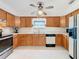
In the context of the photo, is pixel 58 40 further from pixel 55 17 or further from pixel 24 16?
pixel 24 16

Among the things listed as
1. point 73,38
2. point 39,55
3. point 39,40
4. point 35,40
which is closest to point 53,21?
point 39,40

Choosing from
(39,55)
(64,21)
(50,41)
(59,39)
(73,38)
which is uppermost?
(64,21)

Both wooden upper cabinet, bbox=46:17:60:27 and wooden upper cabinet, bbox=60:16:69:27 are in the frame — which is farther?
wooden upper cabinet, bbox=46:17:60:27

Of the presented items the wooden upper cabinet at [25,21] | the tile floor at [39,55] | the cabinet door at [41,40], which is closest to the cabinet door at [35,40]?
the cabinet door at [41,40]

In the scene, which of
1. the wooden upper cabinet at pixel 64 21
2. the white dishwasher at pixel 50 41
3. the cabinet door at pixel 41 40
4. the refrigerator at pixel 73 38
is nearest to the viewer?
the refrigerator at pixel 73 38

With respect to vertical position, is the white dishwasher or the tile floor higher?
the white dishwasher

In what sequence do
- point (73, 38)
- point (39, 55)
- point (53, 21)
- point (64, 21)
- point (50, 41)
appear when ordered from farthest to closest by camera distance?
point (53, 21), point (50, 41), point (64, 21), point (39, 55), point (73, 38)

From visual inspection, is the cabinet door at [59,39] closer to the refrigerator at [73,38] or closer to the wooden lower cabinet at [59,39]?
the wooden lower cabinet at [59,39]

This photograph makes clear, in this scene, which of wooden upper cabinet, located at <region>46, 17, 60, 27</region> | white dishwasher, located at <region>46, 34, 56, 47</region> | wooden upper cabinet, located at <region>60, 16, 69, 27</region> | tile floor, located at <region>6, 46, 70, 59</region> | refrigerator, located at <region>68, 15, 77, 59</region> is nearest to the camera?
refrigerator, located at <region>68, 15, 77, 59</region>

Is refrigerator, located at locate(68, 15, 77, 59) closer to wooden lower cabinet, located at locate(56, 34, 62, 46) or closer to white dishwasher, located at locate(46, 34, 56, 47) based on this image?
white dishwasher, located at locate(46, 34, 56, 47)

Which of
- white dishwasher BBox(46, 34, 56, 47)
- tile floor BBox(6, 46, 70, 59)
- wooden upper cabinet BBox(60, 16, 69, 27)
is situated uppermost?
wooden upper cabinet BBox(60, 16, 69, 27)

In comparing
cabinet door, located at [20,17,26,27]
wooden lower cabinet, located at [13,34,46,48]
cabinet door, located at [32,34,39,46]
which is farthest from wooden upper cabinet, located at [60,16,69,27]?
cabinet door, located at [20,17,26,27]

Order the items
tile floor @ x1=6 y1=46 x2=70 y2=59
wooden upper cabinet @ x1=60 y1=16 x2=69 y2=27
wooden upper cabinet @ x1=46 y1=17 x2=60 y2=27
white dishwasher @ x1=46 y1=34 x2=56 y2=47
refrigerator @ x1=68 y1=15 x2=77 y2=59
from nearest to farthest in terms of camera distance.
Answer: refrigerator @ x1=68 y1=15 x2=77 y2=59 < tile floor @ x1=6 y1=46 x2=70 y2=59 < wooden upper cabinet @ x1=60 y1=16 x2=69 y2=27 < white dishwasher @ x1=46 y1=34 x2=56 y2=47 < wooden upper cabinet @ x1=46 y1=17 x2=60 y2=27

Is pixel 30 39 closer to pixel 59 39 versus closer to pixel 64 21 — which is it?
pixel 59 39
